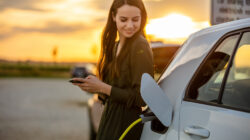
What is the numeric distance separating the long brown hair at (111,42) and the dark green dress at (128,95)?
0.06 meters

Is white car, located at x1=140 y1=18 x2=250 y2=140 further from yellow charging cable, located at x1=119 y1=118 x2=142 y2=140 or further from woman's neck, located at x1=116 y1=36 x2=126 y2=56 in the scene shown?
woman's neck, located at x1=116 y1=36 x2=126 y2=56

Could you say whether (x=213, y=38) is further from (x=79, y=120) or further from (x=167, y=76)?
(x=79, y=120)

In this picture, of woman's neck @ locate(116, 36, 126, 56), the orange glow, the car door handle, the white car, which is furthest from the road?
the car door handle

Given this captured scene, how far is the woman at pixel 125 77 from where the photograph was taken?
249 cm

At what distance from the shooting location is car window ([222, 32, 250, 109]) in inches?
79.3

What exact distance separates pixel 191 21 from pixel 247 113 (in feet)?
7.43

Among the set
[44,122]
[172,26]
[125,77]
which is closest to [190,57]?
[125,77]

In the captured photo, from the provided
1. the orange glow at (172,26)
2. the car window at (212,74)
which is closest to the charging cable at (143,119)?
the car window at (212,74)

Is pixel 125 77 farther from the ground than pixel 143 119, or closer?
farther from the ground

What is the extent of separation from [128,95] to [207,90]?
50cm

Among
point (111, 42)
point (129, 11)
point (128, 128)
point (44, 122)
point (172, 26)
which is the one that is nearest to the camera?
point (128, 128)

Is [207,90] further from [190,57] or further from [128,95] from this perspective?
[128,95]

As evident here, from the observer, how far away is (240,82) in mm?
2201

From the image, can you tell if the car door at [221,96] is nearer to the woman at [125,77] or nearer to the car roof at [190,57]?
the car roof at [190,57]
